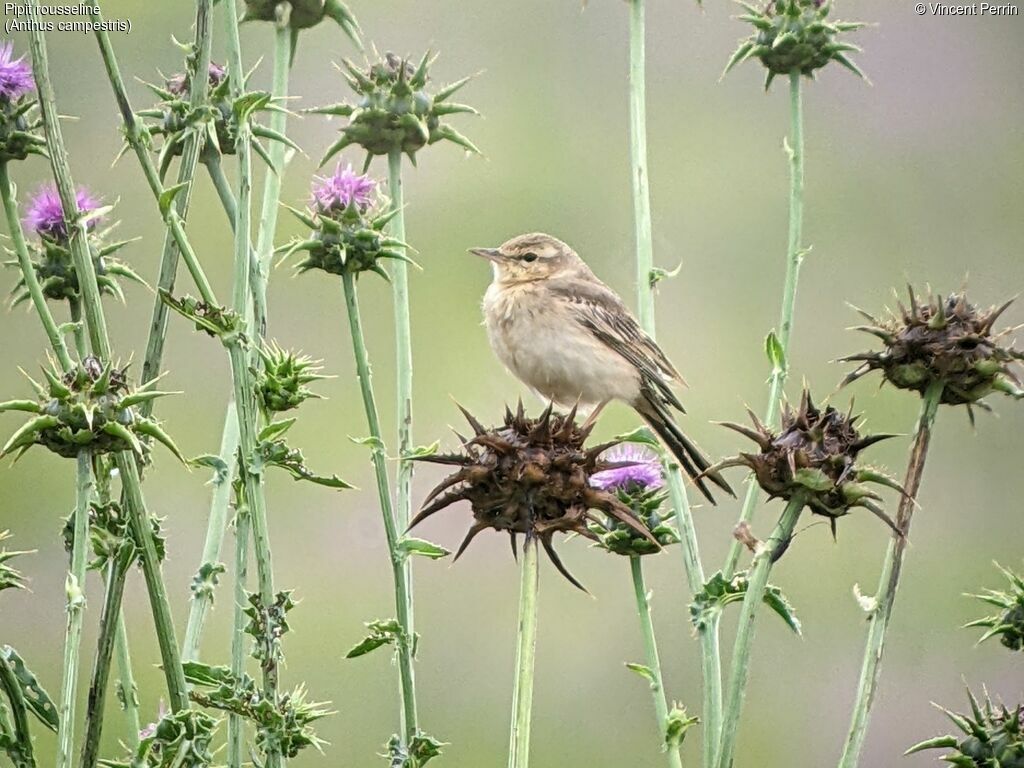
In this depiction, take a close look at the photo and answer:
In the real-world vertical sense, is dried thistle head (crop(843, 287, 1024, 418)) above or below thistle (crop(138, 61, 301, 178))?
below

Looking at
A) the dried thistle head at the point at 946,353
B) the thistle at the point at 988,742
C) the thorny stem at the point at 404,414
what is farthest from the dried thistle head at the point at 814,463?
the thorny stem at the point at 404,414

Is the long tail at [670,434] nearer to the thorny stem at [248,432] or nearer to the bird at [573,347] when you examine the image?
the bird at [573,347]

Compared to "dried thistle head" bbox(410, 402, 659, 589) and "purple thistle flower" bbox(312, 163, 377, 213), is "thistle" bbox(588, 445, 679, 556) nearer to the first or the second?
"dried thistle head" bbox(410, 402, 659, 589)

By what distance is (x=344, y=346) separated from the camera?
852cm

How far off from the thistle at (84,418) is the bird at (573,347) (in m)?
2.79

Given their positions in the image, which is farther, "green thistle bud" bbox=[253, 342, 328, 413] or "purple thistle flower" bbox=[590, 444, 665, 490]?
"purple thistle flower" bbox=[590, 444, 665, 490]

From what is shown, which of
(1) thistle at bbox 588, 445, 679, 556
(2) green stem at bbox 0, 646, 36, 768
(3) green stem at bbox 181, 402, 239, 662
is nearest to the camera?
(2) green stem at bbox 0, 646, 36, 768

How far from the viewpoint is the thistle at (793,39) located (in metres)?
4.64

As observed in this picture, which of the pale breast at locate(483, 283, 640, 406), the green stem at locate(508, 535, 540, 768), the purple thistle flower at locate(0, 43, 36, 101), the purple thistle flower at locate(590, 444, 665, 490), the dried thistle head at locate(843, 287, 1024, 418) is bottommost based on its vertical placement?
the green stem at locate(508, 535, 540, 768)

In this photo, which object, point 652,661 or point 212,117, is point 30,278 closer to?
point 212,117

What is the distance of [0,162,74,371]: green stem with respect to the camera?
2.95 m

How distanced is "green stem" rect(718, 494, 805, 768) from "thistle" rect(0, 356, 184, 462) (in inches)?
43.3

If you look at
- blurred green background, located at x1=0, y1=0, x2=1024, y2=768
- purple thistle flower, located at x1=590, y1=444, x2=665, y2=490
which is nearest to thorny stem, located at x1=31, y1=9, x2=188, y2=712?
purple thistle flower, located at x1=590, y1=444, x2=665, y2=490

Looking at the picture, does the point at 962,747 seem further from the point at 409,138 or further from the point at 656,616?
the point at 656,616
